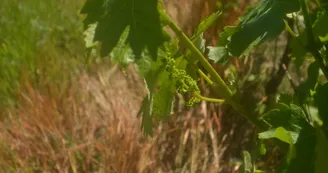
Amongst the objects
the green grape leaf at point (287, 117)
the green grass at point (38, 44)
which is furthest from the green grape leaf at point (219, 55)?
the green grass at point (38, 44)

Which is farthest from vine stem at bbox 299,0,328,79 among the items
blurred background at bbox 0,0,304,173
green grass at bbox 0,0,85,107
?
green grass at bbox 0,0,85,107

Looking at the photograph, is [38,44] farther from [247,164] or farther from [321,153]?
[321,153]

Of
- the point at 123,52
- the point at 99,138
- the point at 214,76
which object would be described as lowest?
the point at 99,138

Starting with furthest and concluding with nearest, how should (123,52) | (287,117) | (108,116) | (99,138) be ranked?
Result: (108,116) < (99,138) < (287,117) < (123,52)

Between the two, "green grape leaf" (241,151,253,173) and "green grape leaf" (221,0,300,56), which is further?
"green grape leaf" (241,151,253,173)

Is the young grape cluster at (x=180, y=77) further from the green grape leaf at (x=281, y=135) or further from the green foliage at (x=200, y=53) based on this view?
the green grape leaf at (x=281, y=135)

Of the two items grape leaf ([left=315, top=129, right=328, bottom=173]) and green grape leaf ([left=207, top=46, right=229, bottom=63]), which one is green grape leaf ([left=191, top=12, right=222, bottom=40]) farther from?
grape leaf ([left=315, top=129, right=328, bottom=173])

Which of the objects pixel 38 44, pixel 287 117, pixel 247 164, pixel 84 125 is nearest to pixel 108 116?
pixel 84 125

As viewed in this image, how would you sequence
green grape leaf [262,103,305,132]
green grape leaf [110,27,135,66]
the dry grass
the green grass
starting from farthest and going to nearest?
the green grass < the dry grass < green grape leaf [262,103,305,132] < green grape leaf [110,27,135,66]

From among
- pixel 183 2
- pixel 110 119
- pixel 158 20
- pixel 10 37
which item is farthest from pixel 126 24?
pixel 10 37
